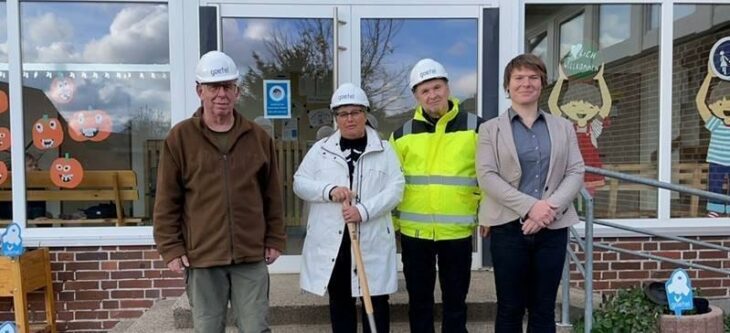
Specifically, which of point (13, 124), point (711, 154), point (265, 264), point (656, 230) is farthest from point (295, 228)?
point (711, 154)

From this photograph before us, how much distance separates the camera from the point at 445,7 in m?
4.71

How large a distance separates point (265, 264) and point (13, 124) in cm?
270

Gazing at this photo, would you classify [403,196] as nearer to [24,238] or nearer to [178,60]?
[178,60]

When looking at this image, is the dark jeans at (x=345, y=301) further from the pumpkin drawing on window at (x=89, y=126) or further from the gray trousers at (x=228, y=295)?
the pumpkin drawing on window at (x=89, y=126)

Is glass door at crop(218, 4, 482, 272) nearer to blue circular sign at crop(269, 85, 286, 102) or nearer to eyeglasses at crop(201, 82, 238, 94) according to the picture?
blue circular sign at crop(269, 85, 286, 102)

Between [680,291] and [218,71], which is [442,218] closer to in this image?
[218,71]

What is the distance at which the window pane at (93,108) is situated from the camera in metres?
4.54

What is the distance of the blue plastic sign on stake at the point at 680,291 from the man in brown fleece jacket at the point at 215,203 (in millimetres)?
2413

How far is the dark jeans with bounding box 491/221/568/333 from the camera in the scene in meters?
2.88

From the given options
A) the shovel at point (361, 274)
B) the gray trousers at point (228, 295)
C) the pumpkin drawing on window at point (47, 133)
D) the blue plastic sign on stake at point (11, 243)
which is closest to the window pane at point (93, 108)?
the pumpkin drawing on window at point (47, 133)

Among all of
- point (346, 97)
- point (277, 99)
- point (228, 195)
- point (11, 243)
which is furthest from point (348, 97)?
point (11, 243)

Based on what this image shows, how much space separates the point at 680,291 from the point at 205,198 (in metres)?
2.79

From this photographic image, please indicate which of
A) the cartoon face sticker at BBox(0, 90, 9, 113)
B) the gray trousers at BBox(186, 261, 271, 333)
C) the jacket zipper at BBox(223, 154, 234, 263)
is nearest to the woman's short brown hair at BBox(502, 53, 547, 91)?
the jacket zipper at BBox(223, 154, 234, 263)

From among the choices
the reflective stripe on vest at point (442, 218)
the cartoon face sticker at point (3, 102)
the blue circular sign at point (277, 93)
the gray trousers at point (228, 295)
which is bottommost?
the gray trousers at point (228, 295)
